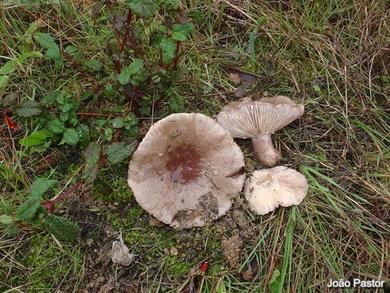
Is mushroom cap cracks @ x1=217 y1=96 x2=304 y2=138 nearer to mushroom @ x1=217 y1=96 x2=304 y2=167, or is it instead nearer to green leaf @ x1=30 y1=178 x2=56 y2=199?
mushroom @ x1=217 y1=96 x2=304 y2=167

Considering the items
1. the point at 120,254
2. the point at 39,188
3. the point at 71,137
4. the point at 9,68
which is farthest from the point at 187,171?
the point at 9,68

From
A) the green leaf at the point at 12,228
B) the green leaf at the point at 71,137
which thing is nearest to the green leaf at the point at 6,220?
the green leaf at the point at 12,228

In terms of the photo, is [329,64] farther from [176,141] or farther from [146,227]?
[146,227]

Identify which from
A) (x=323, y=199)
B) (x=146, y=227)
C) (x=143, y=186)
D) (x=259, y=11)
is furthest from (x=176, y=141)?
(x=259, y=11)

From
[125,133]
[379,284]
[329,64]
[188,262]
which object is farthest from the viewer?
[329,64]

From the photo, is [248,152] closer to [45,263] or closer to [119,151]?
[119,151]

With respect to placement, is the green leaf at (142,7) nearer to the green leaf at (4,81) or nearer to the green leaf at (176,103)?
the green leaf at (176,103)
